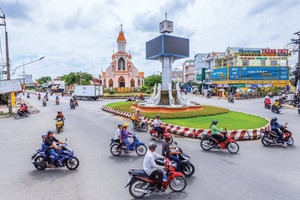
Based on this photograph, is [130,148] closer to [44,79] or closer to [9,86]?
[9,86]

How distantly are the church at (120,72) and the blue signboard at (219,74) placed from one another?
994 inches

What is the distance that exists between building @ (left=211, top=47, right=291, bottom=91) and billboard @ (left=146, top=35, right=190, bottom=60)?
96.7 feet

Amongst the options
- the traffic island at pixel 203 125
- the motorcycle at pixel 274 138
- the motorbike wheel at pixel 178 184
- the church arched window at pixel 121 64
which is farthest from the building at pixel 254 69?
the motorbike wheel at pixel 178 184

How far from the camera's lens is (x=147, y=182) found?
611 centimetres

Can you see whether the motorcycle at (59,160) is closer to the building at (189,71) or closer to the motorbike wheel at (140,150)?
the motorbike wheel at (140,150)

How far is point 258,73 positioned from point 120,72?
3911 cm

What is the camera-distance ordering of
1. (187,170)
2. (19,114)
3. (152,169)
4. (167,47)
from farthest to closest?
(167,47) < (19,114) < (187,170) < (152,169)

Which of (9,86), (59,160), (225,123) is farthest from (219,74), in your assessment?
(59,160)

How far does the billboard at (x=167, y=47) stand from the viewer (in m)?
25.2

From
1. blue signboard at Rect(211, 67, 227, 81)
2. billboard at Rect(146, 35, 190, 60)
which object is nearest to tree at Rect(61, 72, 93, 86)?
blue signboard at Rect(211, 67, 227, 81)

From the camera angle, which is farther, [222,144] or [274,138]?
[274,138]

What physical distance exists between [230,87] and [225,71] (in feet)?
12.9

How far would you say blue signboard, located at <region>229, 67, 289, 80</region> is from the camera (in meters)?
52.8

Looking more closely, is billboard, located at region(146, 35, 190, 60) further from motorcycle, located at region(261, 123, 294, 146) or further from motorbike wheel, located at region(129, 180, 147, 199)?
motorbike wheel, located at region(129, 180, 147, 199)
